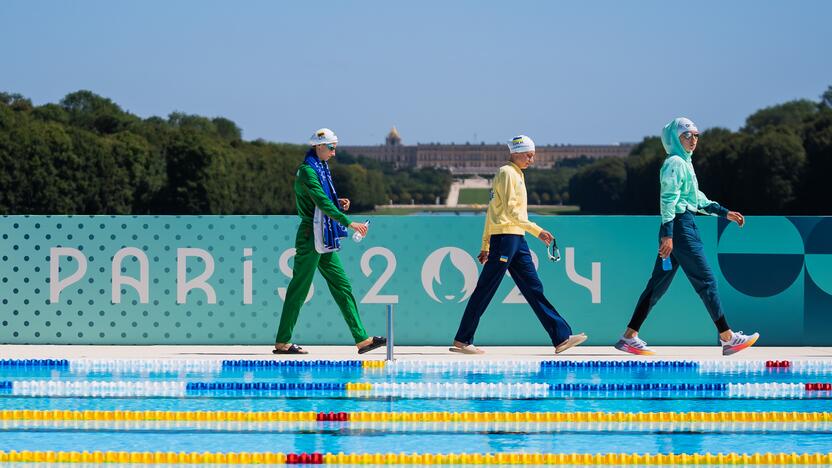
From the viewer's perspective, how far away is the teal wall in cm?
1361

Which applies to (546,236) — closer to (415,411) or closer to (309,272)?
(309,272)

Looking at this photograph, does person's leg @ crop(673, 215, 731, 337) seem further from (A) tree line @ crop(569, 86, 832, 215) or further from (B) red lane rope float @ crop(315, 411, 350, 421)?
(A) tree line @ crop(569, 86, 832, 215)

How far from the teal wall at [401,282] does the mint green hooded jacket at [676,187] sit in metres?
1.36

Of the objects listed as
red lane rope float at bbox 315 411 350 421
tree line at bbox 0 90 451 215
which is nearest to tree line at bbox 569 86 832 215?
tree line at bbox 0 90 451 215

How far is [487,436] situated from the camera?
8.55 meters

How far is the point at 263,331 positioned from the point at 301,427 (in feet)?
16.1

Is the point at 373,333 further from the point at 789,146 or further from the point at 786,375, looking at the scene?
the point at 789,146

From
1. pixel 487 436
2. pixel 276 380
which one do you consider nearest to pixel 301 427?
pixel 487 436

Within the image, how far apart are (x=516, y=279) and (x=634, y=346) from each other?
1281 millimetres

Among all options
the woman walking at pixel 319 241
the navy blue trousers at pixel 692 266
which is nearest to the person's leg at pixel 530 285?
the navy blue trousers at pixel 692 266

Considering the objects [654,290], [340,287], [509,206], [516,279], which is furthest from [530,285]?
[340,287]

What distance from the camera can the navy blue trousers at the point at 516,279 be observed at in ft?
39.6

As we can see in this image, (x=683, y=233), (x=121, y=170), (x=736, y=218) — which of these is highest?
(x=121, y=170)

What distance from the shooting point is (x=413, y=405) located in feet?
31.9
